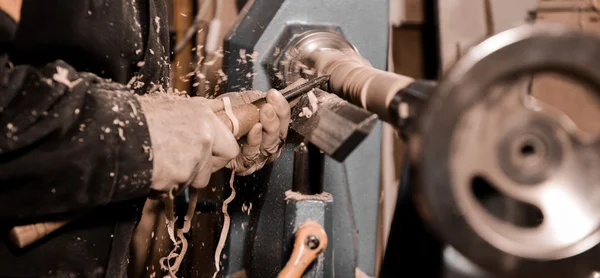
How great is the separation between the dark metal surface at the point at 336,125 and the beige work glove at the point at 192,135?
0.19ft

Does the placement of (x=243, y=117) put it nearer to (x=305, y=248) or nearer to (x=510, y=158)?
(x=305, y=248)

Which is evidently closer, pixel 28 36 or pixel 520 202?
pixel 520 202

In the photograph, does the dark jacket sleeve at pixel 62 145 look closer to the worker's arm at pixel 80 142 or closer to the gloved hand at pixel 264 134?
the worker's arm at pixel 80 142

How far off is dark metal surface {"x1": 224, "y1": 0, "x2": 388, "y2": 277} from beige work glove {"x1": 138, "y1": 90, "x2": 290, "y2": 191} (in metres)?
0.17

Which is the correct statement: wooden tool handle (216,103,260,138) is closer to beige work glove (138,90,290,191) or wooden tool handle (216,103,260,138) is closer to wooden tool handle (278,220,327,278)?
beige work glove (138,90,290,191)

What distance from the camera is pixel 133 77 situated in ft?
2.78

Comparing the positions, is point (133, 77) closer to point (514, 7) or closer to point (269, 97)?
point (269, 97)

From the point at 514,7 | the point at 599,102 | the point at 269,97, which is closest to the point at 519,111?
the point at 599,102

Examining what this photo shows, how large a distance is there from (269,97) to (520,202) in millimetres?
404

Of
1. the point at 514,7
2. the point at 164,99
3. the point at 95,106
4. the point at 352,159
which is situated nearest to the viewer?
the point at 95,106

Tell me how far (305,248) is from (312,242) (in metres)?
0.01

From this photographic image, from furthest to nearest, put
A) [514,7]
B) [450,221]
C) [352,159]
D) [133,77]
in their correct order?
[514,7] < [352,159] < [133,77] < [450,221]

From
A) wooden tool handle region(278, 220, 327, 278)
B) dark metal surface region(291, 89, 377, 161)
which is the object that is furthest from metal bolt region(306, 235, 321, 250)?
dark metal surface region(291, 89, 377, 161)

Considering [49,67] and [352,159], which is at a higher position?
[49,67]
